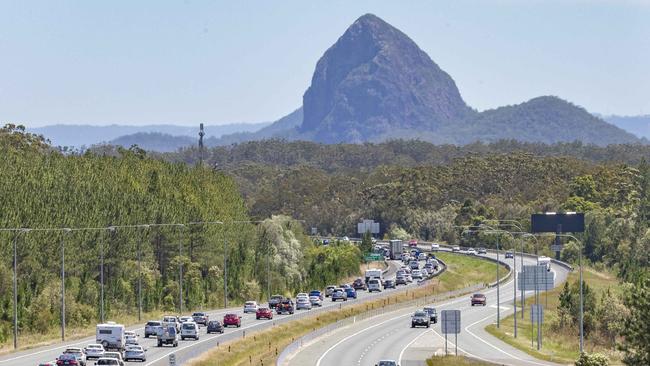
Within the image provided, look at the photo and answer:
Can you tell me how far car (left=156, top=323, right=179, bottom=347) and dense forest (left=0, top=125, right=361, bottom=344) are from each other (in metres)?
12.8

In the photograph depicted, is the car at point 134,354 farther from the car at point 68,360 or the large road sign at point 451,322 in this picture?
the large road sign at point 451,322

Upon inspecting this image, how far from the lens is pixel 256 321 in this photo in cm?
12494

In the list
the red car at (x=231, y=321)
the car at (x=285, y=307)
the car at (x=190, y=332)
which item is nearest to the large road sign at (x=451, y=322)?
the car at (x=190, y=332)

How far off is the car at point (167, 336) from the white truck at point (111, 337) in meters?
3.68

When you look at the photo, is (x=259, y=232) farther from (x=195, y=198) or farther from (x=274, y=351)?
(x=274, y=351)

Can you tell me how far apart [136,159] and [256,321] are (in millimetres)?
65612

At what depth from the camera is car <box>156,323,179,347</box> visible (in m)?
94.3

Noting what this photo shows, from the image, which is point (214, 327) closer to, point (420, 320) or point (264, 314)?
point (264, 314)

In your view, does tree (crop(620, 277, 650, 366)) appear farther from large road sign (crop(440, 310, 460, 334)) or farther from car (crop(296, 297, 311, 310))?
car (crop(296, 297, 311, 310))

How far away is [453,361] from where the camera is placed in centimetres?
9175

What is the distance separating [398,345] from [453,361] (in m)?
17.5

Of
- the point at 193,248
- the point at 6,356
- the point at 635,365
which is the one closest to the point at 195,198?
the point at 193,248

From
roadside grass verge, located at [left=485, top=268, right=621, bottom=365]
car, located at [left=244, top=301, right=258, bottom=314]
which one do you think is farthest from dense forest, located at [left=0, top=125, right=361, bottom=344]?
roadside grass verge, located at [left=485, top=268, right=621, bottom=365]

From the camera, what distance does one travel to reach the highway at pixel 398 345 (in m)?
95.9
